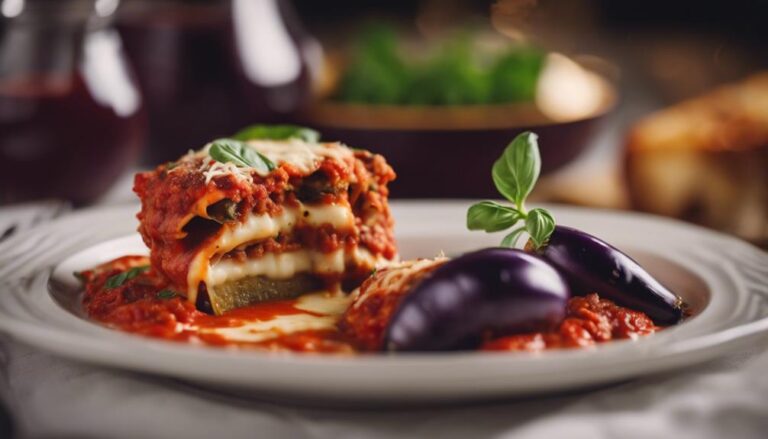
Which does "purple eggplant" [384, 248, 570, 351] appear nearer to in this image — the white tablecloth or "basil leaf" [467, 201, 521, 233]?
the white tablecloth

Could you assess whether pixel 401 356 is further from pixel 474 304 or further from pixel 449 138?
pixel 449 138

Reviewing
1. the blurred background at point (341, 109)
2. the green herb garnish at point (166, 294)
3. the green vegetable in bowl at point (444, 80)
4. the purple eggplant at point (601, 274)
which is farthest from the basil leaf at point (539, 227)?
the green vegetable in bowl at point (444, 80)

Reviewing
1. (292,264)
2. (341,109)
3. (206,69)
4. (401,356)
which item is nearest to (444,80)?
(341,109)

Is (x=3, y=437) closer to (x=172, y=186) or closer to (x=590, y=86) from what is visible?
(x=172, y=186)

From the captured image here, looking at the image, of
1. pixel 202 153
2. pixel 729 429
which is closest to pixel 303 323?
pixel 202 153

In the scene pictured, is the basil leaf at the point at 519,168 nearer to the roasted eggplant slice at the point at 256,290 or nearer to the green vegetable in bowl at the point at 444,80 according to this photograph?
the roasted eggplant slice at the point at 256,290

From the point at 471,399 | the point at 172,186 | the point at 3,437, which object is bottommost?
the point at 3,437
